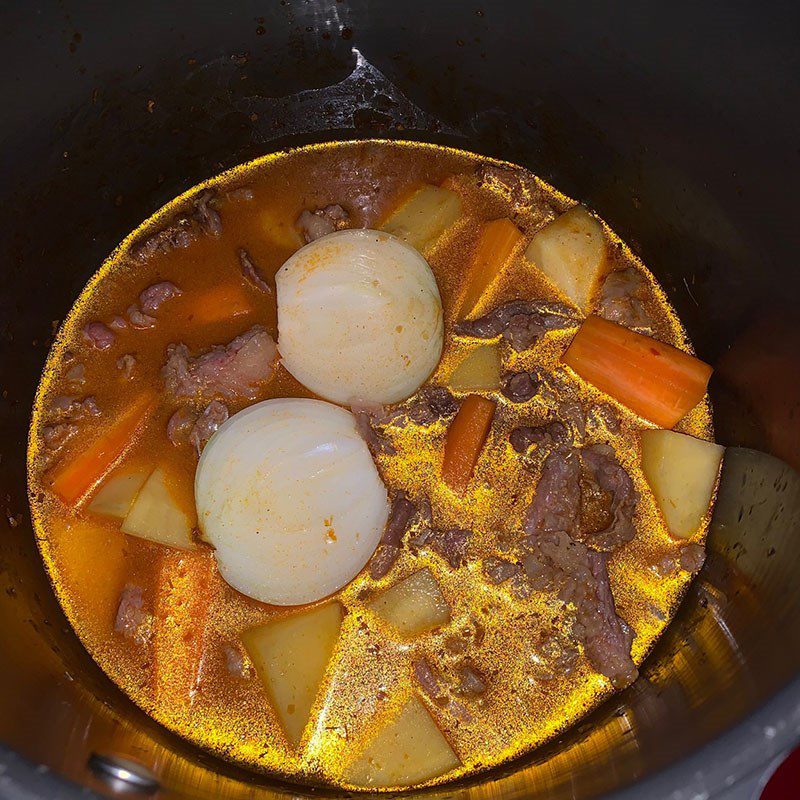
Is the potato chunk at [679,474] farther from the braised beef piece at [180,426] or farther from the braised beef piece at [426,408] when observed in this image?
the braised beef piece at [180,426]

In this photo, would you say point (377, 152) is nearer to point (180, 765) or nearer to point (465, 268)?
point (465, 268)

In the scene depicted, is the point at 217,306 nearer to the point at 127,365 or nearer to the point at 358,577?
the point at 127,365

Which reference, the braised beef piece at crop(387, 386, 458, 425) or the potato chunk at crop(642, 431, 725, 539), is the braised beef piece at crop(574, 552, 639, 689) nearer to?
the potato chunk at crop(642, 431, 725, 539)

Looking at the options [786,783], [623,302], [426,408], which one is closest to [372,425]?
[426,408]

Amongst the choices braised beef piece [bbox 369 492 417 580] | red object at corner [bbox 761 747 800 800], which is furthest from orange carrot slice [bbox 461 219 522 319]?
red object at corner [bbox 761 747 800 800]

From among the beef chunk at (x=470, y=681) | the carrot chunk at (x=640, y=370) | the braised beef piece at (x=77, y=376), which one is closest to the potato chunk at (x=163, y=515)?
the braised beef piece at (x=77, y=376)

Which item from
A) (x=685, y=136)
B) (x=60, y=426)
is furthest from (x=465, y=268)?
(x=60, y=426)
